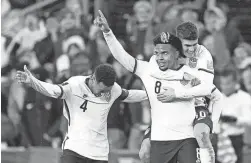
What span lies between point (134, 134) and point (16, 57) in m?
3.28

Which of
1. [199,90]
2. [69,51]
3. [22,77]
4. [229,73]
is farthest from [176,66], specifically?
[69,51]

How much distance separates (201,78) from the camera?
37.0 ft

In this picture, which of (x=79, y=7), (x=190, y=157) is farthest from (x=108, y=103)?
(x=79, y=7)

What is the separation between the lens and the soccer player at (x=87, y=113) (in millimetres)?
11711

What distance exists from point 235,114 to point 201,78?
139 inches

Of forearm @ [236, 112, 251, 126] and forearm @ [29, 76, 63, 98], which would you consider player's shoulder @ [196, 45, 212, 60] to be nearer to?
forearm @ [29, 76, 63, 98]

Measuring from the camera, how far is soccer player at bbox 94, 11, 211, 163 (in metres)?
11.0

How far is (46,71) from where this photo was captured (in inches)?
659

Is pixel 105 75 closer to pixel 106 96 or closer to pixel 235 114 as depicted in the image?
pixel 106 96

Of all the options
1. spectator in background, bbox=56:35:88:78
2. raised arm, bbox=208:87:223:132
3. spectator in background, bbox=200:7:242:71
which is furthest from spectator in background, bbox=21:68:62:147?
raised arm, bbox=208:87:223:132

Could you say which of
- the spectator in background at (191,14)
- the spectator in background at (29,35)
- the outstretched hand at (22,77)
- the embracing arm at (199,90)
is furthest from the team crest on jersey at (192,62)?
the spectator in background at (29,35)

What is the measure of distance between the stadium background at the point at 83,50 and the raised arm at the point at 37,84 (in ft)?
11.8

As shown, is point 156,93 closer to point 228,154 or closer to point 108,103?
point 108,103

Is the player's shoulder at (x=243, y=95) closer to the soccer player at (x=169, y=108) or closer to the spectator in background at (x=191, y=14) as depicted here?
the spectator in background at (x=191, y=14)
